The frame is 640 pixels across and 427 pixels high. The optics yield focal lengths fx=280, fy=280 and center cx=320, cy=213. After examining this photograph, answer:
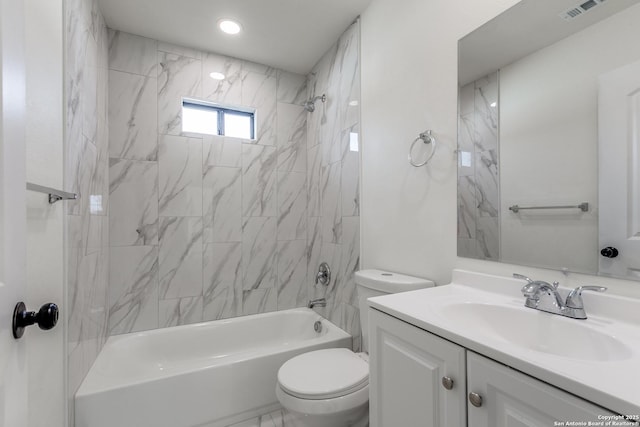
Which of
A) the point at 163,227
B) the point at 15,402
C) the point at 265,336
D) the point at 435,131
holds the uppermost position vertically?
the point at 435,131

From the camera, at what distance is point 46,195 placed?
1.03m

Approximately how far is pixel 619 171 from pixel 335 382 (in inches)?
52.8

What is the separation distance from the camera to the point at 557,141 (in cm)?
95

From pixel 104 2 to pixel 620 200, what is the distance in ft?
9.19

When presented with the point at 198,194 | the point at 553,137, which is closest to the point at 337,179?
the point at 198,194

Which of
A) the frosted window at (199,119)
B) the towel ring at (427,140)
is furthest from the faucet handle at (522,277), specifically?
the frosted window at (199,119)

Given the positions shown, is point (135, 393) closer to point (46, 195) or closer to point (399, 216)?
point (46, 195)

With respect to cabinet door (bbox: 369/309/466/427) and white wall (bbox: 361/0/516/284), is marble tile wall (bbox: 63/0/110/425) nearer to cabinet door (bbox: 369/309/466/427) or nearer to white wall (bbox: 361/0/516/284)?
cabinet door (bbox: 369/309/466/427)

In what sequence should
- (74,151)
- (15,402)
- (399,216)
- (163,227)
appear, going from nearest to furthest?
(15,402), (74,151), (399,216), (163,227)

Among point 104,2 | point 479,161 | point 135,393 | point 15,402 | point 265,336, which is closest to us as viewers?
point 15,402

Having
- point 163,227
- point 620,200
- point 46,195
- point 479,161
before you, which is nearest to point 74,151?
point 46,195

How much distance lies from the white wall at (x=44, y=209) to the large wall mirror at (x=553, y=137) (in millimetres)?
1610

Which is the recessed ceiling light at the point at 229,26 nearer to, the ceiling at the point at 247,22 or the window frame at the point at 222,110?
the ceiling at the point at 247,22

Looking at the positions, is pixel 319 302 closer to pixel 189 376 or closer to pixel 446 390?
pixel 189 376
